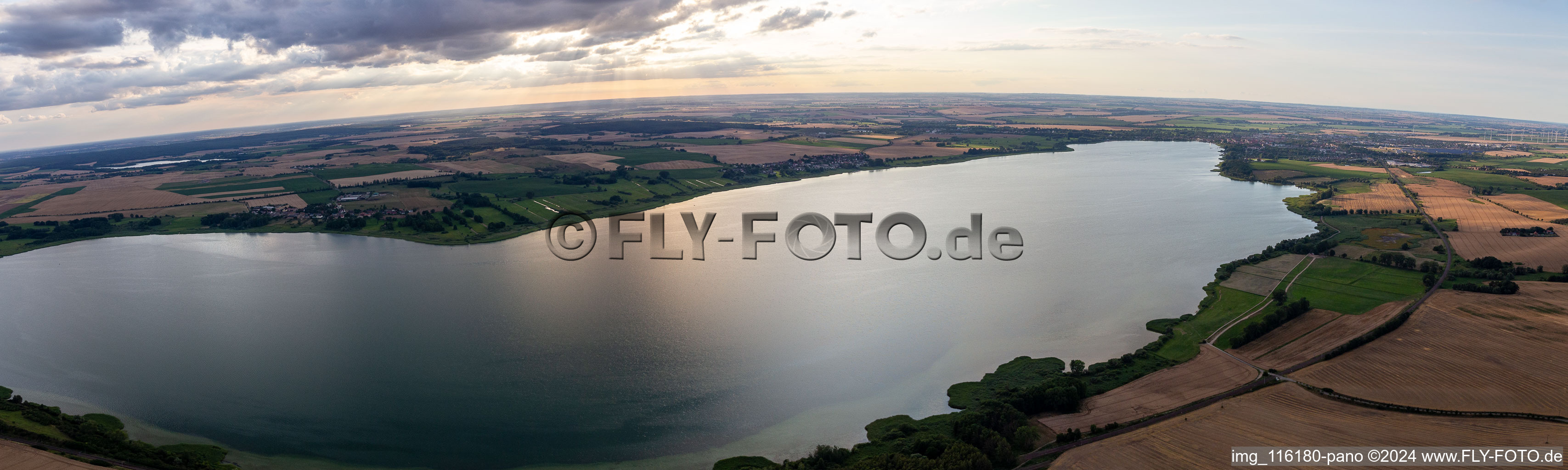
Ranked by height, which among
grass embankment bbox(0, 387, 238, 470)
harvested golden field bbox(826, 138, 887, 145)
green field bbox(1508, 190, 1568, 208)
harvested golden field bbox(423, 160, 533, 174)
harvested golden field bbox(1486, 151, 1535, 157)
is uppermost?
harvested golden field bbox(1486, 151, 1535, 157)

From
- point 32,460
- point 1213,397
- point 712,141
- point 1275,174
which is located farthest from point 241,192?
point 1275,174

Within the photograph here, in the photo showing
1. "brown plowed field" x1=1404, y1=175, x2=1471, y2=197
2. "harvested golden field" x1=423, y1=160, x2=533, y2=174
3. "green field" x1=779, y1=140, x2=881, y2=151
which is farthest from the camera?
"green field" x1=779, y1=140, x2=881, y2=151

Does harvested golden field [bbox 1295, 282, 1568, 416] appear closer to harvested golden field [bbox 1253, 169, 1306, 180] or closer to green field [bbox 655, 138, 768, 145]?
harvested golden field [bbox 1253, 169, 1306, 180]

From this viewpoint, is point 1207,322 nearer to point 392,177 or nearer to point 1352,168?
point 1352,168

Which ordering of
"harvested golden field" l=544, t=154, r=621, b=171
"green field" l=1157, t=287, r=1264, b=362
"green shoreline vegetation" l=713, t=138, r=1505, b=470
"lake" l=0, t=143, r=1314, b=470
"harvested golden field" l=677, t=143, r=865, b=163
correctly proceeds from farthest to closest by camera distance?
"harvested golden field" l=677, t=143, r=865, b=163 → "harvested golden field" l=544, t=154, r=621, b=171 → "green field" l=1157, t=287, r=1264, b=362 → "lake" l=0, t=143, r=1314, b=470 → "green shoreline vegetation" l=713, t=138, r=1505, b=470

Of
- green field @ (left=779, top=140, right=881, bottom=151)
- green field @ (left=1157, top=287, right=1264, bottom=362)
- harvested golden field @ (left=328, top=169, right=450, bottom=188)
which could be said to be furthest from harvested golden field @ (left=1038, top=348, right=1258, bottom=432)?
green field @ (left=779, top=140, right=881, bottom=151)

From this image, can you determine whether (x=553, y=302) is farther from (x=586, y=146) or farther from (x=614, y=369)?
(x=586, y=146)

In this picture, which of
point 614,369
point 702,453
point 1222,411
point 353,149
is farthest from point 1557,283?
point 353,149
